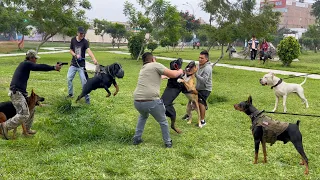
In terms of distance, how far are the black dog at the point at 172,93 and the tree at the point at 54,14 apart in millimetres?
15845

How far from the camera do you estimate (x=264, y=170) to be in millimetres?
4848

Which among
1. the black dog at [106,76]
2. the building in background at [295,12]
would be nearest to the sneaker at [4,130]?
the black dog at [106,76]

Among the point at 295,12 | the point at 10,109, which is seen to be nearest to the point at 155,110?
the point at 10,109

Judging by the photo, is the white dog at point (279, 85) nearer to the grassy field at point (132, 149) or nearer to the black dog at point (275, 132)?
the grassy field at point (132, 149)

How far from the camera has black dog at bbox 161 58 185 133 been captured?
6.36 meters

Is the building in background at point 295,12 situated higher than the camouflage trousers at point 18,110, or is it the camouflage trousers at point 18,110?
the building in background at point 295,12

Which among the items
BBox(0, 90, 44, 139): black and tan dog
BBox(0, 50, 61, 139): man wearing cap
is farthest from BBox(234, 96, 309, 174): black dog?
BBox(0, 90, 44, 139): black and tan dog

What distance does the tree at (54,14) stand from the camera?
20.4 metres

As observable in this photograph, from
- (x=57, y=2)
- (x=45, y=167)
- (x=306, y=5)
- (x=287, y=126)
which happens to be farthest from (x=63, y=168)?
(x=306, y=5)

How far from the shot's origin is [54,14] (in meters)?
20.2

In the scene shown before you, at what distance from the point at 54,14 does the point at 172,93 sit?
16014mm

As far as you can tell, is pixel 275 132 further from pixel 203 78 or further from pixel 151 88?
pixel 203 78

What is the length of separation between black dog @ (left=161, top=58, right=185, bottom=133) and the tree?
1584cm

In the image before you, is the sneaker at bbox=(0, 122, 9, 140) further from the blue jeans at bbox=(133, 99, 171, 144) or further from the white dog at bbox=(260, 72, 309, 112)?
the white dog at bbox=(260, 72, 309, 112)
